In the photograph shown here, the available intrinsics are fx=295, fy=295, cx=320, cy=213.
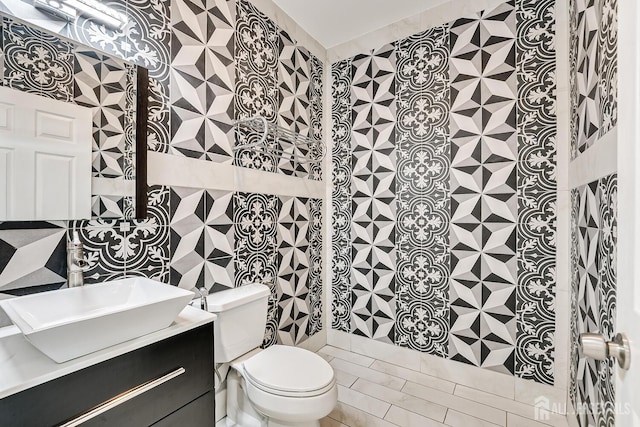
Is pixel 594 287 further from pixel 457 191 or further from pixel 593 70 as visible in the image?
pixel 457 191

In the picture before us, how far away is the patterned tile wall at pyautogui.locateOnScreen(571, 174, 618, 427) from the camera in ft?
3.10

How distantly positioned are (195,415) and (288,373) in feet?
1.51

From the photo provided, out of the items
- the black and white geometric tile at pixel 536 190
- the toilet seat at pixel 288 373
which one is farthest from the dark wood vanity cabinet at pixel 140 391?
the black and white geometric tile at pixel 536 190

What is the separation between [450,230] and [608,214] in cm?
104

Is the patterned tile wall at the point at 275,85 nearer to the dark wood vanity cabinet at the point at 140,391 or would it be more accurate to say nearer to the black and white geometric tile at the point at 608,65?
the dark wood vanity cabinet at the point at 140,391

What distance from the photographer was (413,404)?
1.80 m

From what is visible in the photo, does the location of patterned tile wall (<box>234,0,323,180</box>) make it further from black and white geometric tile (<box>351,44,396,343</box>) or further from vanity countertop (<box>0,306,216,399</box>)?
vanity countertop (<box>0,306,216,399</box>)

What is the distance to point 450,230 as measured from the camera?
80.0 inches

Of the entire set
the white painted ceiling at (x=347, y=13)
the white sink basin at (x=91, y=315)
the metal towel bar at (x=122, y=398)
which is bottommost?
the metal towel bar at (x=122, y=398)

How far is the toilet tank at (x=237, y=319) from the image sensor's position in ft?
4.81

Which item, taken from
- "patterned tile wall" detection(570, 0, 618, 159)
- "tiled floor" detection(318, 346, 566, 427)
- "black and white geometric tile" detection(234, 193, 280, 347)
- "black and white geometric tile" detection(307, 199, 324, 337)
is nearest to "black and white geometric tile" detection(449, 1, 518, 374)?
"tiled floor" detection(318, 346, 566, 427)

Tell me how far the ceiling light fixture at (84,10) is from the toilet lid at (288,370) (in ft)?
5.49

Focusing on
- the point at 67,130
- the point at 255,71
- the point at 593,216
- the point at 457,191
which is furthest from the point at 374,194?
the point at 67,130

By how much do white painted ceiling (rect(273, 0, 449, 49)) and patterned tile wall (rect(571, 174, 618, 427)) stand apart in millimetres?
1625
